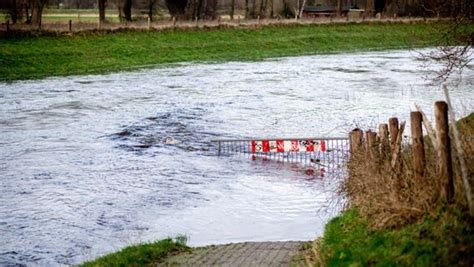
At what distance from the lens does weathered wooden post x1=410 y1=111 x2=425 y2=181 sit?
11594 mm

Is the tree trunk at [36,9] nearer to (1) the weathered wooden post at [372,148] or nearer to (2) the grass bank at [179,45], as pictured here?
(2) the grass bank at [179,45]

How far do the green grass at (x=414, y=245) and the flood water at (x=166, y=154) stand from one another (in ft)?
15.2

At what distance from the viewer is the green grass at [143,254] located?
1328 centimetres

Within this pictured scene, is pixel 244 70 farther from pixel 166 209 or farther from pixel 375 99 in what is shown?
pixel 166 209

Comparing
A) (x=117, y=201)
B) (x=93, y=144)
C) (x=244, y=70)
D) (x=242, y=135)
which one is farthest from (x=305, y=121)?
(x=244, y=70)

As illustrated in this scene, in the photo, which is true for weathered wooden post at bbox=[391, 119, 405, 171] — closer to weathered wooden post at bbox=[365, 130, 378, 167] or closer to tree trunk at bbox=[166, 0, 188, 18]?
weathered wooden post at bbox=[365, 130, 378, 167]

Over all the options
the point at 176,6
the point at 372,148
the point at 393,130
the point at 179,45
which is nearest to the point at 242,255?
the point at 372,148

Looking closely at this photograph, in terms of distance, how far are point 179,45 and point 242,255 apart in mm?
45973

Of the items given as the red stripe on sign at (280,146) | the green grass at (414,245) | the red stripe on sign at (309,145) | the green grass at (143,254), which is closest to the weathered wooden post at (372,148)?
the green grass at (414,245)

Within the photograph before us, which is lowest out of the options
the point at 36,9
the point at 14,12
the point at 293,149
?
the point at 293,149

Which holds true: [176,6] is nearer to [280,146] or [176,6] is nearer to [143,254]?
[280,146]

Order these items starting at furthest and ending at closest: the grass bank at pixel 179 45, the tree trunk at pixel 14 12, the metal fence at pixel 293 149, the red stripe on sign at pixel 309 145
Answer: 1. the tree trunk at pixel 14 12
2. the grass bank at pixel 179 45
3. the red stripe on sign at pixel 309 145
4. the metal fence at pixel 293 149

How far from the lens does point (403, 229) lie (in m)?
11.0

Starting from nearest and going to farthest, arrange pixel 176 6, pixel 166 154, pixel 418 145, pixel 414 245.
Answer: pixel 414 245 → pixel 418 145 → pixel 166 154 → pixel 176 6
